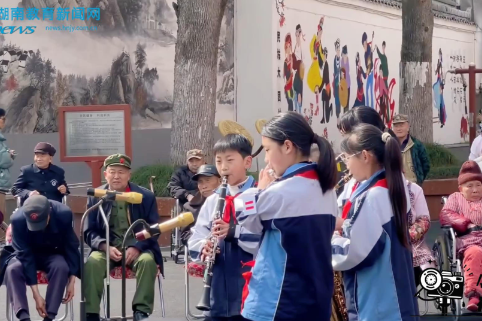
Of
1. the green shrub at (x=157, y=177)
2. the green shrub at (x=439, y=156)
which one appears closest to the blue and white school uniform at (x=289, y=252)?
the green shrub at (x=157, y=177)

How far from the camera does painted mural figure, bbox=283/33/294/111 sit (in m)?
18.2

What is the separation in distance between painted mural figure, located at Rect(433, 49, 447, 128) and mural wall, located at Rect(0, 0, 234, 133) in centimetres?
1220

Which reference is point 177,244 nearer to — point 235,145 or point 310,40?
point 235,145

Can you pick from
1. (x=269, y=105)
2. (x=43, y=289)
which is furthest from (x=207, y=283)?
(x=269, y=105)

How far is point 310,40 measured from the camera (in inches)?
772

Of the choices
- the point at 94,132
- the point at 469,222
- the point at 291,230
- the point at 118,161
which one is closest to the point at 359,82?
the point at 94,132

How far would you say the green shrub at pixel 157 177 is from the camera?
42.7ft

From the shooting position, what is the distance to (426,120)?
15945 millimetres

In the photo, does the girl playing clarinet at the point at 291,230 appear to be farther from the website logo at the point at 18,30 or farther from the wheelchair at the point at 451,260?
the website logo at the point at 18,30

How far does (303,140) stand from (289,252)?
1.86 feet

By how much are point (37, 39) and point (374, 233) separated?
1142 centimetres

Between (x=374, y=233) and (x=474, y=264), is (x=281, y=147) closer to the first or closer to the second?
(x=374, y=233)

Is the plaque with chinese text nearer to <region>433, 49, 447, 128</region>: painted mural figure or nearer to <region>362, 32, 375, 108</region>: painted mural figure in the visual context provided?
<region>362, 32, 375, 108</region>: painted mural figure

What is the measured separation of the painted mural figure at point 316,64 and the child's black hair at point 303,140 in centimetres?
1525
